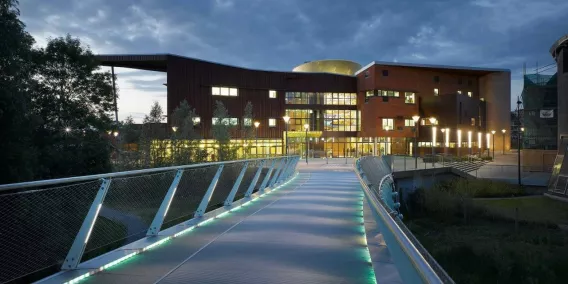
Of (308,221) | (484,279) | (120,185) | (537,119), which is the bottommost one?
(484,279)

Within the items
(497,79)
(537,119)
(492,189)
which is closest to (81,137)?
(492,189)

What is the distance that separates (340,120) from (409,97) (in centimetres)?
1003

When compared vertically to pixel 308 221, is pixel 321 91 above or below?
above

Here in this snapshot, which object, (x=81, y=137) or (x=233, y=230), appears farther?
(x=81, y=137)

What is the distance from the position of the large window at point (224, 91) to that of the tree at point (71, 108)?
90.8 ft

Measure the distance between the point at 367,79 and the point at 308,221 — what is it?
52104 millimetres

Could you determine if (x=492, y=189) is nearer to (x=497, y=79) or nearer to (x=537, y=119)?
(x=537, y=119)

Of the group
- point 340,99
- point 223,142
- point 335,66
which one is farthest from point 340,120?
point 223,142

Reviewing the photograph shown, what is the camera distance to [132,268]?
4746mm

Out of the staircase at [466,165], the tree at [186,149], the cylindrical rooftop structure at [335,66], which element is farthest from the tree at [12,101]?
the cylindrical rooftop structure at [335,66]

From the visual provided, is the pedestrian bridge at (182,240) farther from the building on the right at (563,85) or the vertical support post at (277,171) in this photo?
the building on the right at (563,85)

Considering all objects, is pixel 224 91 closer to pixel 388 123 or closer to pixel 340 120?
pixel 340 120

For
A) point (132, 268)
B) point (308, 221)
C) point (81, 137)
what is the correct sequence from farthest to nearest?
point (81, 137), point (308, 221), point (132, 268)

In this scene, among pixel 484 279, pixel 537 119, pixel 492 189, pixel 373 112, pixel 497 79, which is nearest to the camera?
pixel 484 279
